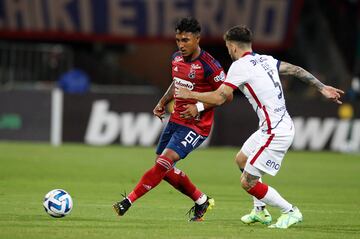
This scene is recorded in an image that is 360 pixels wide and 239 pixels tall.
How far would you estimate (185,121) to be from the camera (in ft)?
40.4

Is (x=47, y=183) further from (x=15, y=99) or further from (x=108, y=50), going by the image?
(x=108, y=50)

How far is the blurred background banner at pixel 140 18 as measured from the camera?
33.1 m

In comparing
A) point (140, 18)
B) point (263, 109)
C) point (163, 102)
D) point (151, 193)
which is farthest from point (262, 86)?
point (140, 18)

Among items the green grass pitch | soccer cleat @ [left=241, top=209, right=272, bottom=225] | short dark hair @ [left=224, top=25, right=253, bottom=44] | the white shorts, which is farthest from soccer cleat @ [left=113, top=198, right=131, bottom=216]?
short dark hair @ [left=224, top=25, right=253, bottom=44]

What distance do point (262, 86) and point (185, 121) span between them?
142 cm

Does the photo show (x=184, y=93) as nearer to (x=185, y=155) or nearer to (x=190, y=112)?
(x=190, y=112)

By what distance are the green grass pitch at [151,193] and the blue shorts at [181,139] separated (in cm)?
88

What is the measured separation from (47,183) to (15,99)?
1047 cm

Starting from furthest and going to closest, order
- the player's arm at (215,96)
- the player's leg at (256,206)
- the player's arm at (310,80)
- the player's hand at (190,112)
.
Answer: the player's leg at (256,206)
the player's arm at (310,80)
the player's hand at (190,112)
the player's arm at (215,96)

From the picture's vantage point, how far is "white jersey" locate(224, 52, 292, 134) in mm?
11203

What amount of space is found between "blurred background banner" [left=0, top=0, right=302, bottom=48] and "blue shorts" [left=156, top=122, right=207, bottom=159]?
20820mm

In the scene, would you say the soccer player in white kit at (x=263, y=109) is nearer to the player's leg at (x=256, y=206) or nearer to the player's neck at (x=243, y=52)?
the player's neck at (x=243, y=52)

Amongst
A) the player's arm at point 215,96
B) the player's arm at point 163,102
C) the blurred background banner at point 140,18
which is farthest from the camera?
the blurred background banner at point 140,18

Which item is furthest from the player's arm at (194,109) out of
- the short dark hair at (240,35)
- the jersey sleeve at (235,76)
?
the short dark hair at (240,35)
